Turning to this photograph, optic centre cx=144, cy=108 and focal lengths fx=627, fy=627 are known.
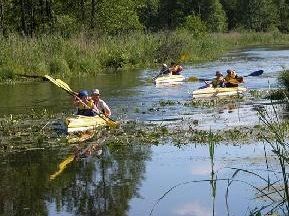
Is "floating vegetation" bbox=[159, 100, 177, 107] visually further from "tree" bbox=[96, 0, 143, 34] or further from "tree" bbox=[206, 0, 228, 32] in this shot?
"tree" bbox=[206, 0, 228, 32]

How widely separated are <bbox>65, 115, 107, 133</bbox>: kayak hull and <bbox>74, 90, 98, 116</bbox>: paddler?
0.33 metres

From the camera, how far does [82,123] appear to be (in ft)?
51.5

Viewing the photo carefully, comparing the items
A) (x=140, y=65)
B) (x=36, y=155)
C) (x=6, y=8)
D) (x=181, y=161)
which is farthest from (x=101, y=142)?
(x=6, y=8)

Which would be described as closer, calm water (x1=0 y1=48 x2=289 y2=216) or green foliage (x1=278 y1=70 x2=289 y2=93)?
calm water (x1=0 y1=48 x2=289 y2=216)

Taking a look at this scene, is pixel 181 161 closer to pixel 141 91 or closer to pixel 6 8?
pixel 141 91

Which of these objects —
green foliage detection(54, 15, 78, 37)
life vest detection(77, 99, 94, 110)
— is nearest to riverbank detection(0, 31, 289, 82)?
green foliage detection(54, 15, 78, 37)

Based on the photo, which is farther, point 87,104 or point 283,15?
point 283,15

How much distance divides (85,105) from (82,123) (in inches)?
31.7

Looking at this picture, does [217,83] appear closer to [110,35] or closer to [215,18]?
[110,35]

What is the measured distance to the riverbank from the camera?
29891mm

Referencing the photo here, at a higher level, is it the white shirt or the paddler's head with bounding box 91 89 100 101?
the paddler's head with bounding box 91 89 100 101

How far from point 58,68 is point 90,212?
23.0 m

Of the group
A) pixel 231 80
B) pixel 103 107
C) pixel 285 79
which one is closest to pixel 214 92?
pixel 231 80

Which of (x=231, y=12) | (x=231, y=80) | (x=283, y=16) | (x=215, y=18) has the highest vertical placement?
(x=231, y=12)
